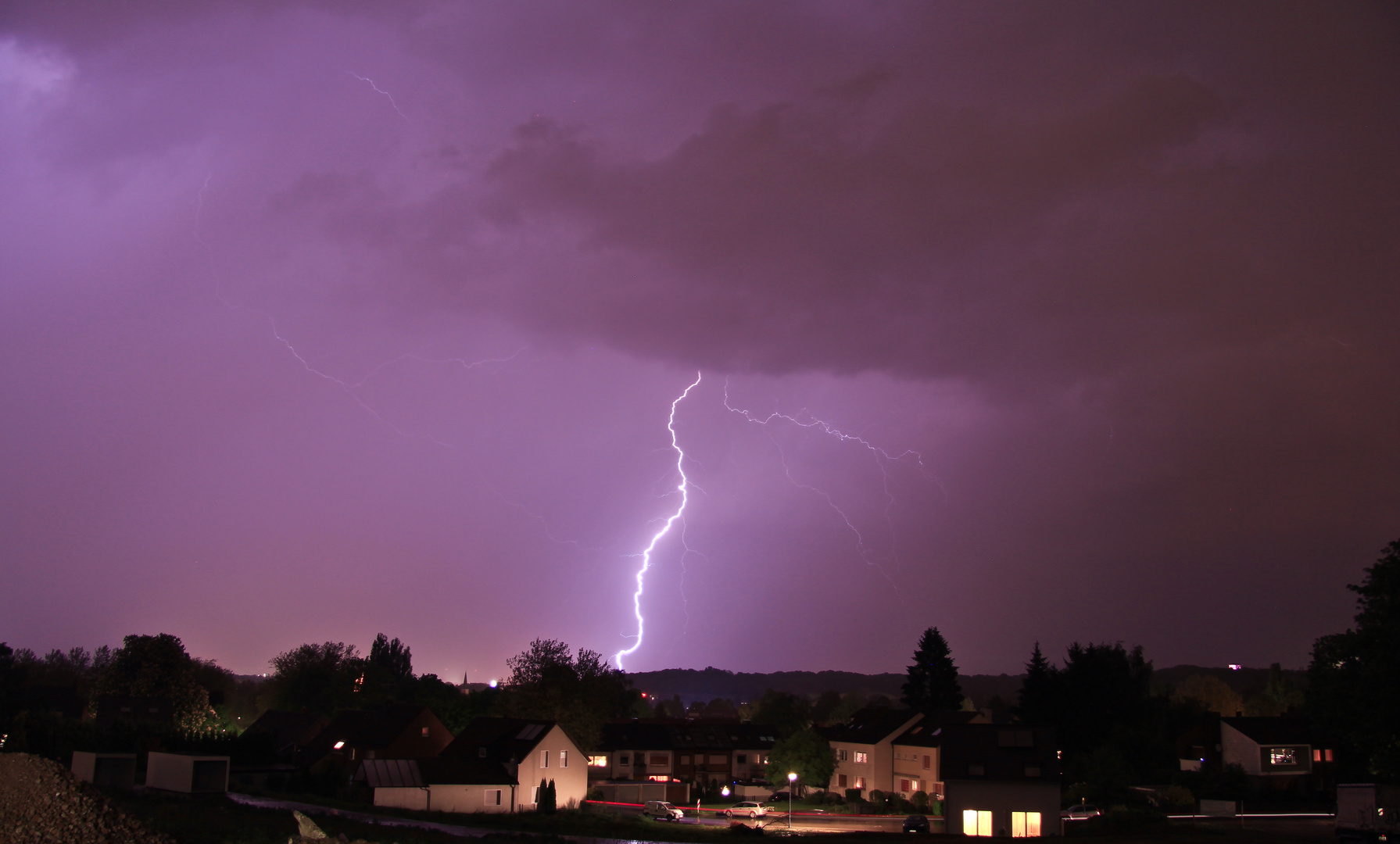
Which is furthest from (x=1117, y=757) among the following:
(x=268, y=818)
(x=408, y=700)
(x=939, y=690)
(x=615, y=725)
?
(x=408, y=700)

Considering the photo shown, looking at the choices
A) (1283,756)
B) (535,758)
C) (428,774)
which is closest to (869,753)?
(535,758)

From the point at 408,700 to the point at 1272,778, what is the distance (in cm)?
6915

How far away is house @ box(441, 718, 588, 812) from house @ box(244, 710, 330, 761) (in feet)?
67.2

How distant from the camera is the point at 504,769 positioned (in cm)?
4597

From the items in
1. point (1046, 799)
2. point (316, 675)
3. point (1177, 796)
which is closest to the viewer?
point (1046, 799)

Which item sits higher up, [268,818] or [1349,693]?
[1349,693]

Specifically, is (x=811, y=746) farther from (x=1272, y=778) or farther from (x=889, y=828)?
(x=1272, y=778)

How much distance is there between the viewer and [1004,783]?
37312mm

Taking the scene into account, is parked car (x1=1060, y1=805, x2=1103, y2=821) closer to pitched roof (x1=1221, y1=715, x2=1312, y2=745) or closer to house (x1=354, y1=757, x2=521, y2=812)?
pitched roof (x1=1221, y1=715, x2=1312, y2=745)

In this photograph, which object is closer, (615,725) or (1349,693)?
(1349,693)

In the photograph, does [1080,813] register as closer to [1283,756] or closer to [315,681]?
[1283,756]

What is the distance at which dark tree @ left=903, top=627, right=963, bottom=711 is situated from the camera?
76125 millimetres

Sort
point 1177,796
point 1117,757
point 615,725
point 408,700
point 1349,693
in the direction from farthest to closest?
point 408,700 → point 615,725 → point 1117,757 → point 1177,796 → point 1349,693

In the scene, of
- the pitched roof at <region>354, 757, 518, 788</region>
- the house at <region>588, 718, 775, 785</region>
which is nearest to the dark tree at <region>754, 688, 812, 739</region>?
the house at <region>588, 718, 775, 785</region>
